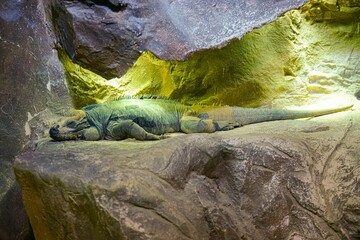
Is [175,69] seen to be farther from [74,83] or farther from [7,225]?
[7,225]

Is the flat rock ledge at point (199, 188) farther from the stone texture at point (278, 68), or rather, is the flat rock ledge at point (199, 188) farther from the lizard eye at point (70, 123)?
the stone texture at point (278, 68)

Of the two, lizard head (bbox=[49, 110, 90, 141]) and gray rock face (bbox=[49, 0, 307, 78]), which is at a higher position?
gray rock face (bbox=[49, 0, 307, 78])

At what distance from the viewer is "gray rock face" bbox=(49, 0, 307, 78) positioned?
4.14m

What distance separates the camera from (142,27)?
4164 mm

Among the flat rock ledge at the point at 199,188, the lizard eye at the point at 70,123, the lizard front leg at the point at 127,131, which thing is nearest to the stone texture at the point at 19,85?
the lizard eye at the point at 70,123

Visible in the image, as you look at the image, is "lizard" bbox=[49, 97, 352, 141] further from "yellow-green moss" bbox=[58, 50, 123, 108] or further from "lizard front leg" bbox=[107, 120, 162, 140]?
"yellow-green moss" bbox=[58, 50, 123, 108]

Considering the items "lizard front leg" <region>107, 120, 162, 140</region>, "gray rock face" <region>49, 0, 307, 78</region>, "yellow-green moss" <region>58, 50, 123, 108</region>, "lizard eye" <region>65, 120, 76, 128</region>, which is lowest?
"lizard front leg" <region>107, 120, 162, 140</region>

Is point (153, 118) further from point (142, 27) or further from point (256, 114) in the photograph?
point (256, 114)

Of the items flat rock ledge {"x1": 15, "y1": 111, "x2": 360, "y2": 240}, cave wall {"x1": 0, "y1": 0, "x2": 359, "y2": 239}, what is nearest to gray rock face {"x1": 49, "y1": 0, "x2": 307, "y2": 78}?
cave wall {"x1": 0, "y1": 0, "x2": 359, "y2": 239}

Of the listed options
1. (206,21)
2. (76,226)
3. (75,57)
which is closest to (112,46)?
(75,57)

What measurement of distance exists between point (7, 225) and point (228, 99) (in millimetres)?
3738

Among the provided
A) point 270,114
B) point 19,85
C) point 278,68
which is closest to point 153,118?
point 270,114

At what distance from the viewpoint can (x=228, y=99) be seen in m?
5.99

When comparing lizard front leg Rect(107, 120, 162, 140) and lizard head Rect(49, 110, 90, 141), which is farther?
lizard front leg Rect(107, 120, 162, 140)
